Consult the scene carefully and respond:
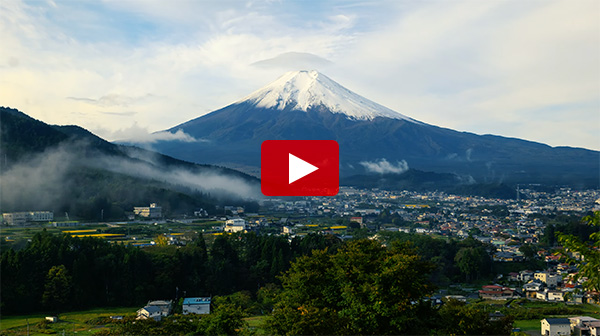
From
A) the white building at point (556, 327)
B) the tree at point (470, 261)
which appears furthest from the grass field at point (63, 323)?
the tree at point (470, 261)

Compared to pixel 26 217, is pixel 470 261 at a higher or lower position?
lower

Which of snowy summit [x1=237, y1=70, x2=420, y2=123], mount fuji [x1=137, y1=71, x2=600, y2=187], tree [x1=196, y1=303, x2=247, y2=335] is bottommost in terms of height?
tree [x1=196, y1=303, x2=247, y2=335]

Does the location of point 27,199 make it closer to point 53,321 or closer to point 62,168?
point 62,168

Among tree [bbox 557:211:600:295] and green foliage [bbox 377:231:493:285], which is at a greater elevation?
tree [bbox 557:211:600:295]

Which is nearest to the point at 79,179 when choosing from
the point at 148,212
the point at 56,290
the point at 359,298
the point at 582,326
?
the point at 148,212

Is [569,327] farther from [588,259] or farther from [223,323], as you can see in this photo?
[588,259]

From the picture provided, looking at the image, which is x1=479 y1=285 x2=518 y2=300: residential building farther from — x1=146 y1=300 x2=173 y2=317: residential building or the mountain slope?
the mountain slope

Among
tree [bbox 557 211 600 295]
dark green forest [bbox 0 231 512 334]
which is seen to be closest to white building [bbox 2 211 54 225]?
dark green forest [bbox 0 231 512 334]
